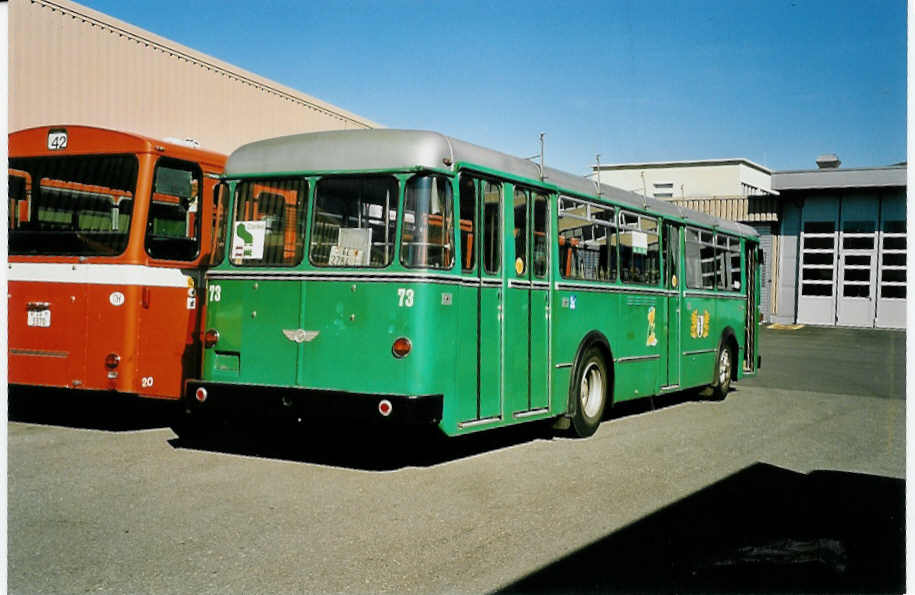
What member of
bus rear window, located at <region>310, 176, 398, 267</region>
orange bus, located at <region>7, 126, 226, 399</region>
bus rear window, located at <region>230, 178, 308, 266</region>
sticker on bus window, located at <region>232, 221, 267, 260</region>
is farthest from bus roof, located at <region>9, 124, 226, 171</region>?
bus rear window, located at <region>310, 176, 398, 267</region>

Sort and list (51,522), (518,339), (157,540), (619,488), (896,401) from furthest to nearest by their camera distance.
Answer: (896,401) < (518,339) < (619,488) < (51,522) < (157,540)

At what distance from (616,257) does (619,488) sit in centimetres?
399

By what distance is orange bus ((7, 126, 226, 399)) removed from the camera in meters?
9.42

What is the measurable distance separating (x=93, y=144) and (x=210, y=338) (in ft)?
8.50

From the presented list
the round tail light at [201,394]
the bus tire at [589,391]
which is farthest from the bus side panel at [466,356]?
the round tail light at [201,394]

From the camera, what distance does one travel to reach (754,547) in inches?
237

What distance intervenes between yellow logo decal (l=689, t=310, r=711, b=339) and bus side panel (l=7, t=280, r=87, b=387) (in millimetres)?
7827

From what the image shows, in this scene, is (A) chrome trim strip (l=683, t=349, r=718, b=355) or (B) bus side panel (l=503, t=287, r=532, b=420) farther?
(A) chrome trim strip (l=683, t=349, r=718, b=355)

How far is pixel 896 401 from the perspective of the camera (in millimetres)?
14602

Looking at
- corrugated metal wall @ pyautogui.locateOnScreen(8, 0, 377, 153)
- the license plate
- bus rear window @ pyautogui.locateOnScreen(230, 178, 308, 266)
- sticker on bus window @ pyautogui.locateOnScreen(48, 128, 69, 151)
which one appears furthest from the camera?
corrugated metal wall @ pyautogui.locateOnScreen(8, 0, 377, 153)

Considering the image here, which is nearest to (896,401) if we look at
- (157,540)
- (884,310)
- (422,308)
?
(422,308)

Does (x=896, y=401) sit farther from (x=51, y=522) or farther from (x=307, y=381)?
(x=51, y=522)

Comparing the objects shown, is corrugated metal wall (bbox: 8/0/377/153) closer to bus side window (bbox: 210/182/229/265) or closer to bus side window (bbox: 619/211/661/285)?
bus side window (bbox: 210/182/229/265)

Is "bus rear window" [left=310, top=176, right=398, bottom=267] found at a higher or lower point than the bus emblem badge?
higher
